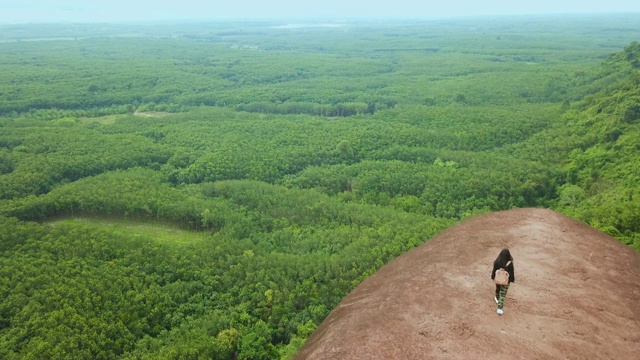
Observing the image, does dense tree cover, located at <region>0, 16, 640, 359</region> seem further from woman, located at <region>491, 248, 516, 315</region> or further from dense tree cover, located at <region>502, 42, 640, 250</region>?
woman, located at <region>491, 248, 516, 315</region>

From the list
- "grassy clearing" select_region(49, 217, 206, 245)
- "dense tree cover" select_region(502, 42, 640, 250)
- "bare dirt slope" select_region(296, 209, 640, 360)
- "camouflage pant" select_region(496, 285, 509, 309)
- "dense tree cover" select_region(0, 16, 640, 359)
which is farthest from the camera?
"grassy clearing" select_region(49, 217, 206, 245)

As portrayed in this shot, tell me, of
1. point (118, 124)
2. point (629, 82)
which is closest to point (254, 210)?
point (118, 124)

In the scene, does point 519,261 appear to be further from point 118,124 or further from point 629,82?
point 118,124

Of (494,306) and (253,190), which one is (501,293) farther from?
(253,190)

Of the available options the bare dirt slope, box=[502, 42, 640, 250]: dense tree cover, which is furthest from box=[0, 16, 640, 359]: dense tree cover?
the bare dirt slope

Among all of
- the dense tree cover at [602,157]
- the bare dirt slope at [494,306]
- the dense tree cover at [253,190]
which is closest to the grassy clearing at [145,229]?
the dense tree cover at [253,190]

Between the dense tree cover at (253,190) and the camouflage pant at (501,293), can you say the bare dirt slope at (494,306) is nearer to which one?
the camouflage pant at (501,293)

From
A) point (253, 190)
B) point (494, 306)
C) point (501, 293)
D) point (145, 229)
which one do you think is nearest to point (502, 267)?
point (501, 293)
